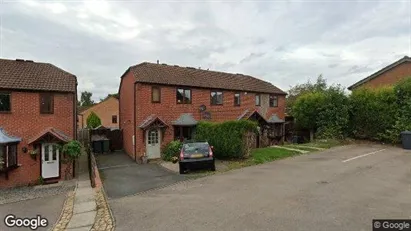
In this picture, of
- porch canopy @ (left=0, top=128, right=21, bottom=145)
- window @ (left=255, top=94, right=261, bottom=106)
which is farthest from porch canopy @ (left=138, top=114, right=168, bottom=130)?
window @ (left=255, top=94, right=261, bottom=106)

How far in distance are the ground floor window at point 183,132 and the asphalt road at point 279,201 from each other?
7872 millimetres

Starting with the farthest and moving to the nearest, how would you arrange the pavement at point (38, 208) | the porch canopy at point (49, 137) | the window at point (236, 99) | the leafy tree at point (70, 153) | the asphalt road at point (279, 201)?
1. the window at point (236, 99)
2. the leafy tree at point (70, 153)
3. the porch canopy at point (49, 137)
4. the pavement at point (38, 208)
5. the asphalt road at point (279, 201)

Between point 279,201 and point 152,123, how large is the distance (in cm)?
1232

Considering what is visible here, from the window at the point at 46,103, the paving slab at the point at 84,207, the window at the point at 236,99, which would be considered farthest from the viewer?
the window at the point at 236,99

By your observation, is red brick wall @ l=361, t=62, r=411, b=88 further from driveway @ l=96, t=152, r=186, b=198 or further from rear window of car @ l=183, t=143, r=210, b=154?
driveway @ l=96, t=152, r=186, b=198

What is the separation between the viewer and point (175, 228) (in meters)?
6.70

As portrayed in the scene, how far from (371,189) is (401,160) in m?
7.41

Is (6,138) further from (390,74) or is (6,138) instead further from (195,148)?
(390,74)

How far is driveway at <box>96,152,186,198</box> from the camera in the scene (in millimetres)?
11490

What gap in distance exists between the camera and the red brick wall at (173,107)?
19500 millimetres

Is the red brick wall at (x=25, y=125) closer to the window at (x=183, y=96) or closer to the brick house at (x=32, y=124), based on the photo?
the brick house at (x=32, y=124)

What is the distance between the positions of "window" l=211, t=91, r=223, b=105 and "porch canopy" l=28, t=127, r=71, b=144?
11365mm

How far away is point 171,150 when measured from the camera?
62.7 feet

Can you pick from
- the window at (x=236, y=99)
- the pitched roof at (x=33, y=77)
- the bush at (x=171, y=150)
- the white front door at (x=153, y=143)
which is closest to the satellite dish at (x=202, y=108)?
the window at (x=236, y=99)
